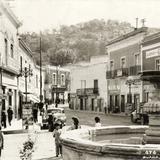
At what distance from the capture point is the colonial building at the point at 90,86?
162 ft

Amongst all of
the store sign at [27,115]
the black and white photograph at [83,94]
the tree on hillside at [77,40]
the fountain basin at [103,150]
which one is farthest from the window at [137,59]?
the tree on hillside at [77,40]

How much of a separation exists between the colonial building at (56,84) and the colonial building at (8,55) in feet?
139

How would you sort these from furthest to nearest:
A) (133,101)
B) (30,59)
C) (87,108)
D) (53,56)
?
(53,56) < (87,108) < (30,59) < (133,101)

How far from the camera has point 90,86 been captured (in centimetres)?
5388

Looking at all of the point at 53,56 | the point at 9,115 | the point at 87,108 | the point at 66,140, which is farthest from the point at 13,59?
the point at 53,56

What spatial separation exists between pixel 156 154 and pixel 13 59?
23.9 m

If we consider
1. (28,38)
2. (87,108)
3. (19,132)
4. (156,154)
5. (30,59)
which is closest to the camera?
(156,154)

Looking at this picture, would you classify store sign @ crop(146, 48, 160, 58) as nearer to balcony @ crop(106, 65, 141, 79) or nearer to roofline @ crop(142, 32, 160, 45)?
roofline @ crop(142, 32, 160, 45)

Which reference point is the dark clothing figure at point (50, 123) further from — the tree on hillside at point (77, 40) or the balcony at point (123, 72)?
the tree on hillside at point (77, 40)

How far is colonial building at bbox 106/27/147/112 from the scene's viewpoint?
3781 cm

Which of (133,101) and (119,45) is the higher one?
(119,45)

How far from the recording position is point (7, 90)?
27.5m

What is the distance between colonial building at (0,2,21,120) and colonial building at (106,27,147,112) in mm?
10153

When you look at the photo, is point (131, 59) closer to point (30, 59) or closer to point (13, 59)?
point (30, 59)
